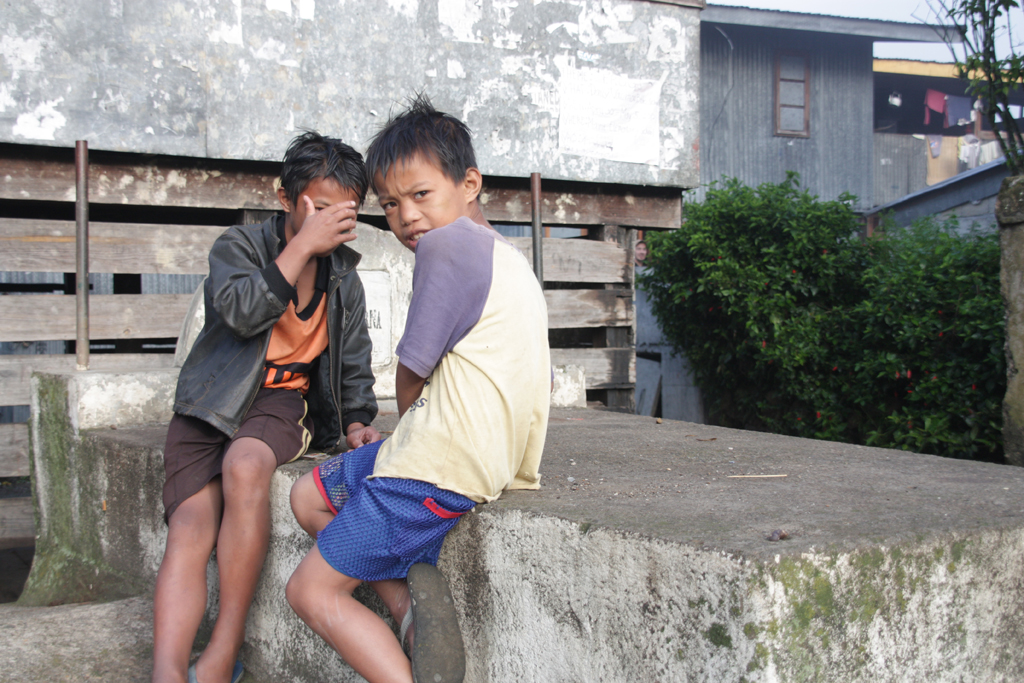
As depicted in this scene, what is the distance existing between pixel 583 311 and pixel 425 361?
3943mm

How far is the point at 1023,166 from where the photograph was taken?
13.2ft

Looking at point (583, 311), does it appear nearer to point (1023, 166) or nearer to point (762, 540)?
point (1023, 166)

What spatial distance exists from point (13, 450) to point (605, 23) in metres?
4.39

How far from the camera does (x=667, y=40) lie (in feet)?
17.4

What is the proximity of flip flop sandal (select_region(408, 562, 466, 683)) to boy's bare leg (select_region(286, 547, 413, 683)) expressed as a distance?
0.07 metres

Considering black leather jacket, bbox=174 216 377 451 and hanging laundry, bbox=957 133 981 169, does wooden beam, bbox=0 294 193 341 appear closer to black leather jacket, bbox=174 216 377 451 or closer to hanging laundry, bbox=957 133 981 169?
black leather jacket, bbox=174 216 377 451

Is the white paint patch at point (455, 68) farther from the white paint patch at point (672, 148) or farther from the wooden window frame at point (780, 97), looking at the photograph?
the wooden window frame at point (780, 97)

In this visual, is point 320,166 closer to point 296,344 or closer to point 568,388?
point 296,344

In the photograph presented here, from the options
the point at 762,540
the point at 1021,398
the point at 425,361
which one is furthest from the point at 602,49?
the point at 762,540

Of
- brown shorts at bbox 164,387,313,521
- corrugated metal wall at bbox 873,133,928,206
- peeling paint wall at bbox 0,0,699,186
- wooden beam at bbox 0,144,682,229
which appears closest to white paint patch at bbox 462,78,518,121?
peeling paint wall at bbox 0,0,699,186

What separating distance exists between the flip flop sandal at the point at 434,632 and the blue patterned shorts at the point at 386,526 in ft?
0.22

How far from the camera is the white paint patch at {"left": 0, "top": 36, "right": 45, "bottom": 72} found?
3926 mm

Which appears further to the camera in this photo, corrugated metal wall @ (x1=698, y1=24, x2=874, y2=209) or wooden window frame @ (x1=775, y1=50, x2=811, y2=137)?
wooden window frame @ (x1=775, y1=50, x2=811, y2=137)

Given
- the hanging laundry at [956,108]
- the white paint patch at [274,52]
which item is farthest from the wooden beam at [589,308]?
the hanging laundry at [956,108]
